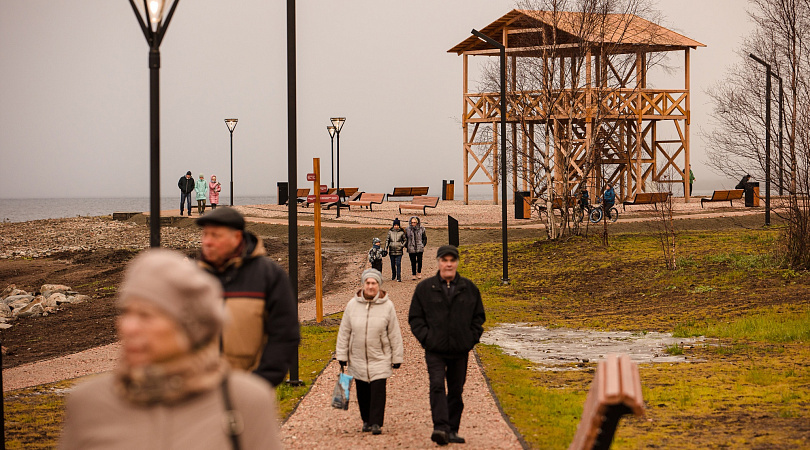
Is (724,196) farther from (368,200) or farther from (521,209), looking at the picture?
(368,200)

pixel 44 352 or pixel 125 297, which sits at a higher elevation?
pixel 125 297

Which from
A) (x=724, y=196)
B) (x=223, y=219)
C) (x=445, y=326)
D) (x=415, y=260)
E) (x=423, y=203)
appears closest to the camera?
(x=223, y=219)

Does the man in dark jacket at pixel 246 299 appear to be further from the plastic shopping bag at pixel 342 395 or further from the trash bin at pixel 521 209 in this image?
the trash bin at pixel 521 209

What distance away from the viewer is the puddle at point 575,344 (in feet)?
44.7

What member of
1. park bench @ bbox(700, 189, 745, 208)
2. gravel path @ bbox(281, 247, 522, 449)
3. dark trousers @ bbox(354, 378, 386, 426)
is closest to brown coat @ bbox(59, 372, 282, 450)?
gravel path @ bbox(281, 247, 522, 449)

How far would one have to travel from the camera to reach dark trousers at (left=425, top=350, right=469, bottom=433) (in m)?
8.12

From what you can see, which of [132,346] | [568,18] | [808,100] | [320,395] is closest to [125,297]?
[132,346]

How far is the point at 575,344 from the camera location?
15211mm

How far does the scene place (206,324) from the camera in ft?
7.51

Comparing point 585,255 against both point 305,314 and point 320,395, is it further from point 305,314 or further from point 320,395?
point 320,395

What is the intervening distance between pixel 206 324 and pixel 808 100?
19.9 m

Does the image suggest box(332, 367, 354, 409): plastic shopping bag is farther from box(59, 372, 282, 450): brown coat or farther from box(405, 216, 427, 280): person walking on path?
box(405, 216, 427, 280): person walking on path

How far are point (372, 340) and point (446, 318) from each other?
0.88 m

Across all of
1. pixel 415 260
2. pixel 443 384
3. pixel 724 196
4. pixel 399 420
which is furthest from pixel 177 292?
pixel 724 196
